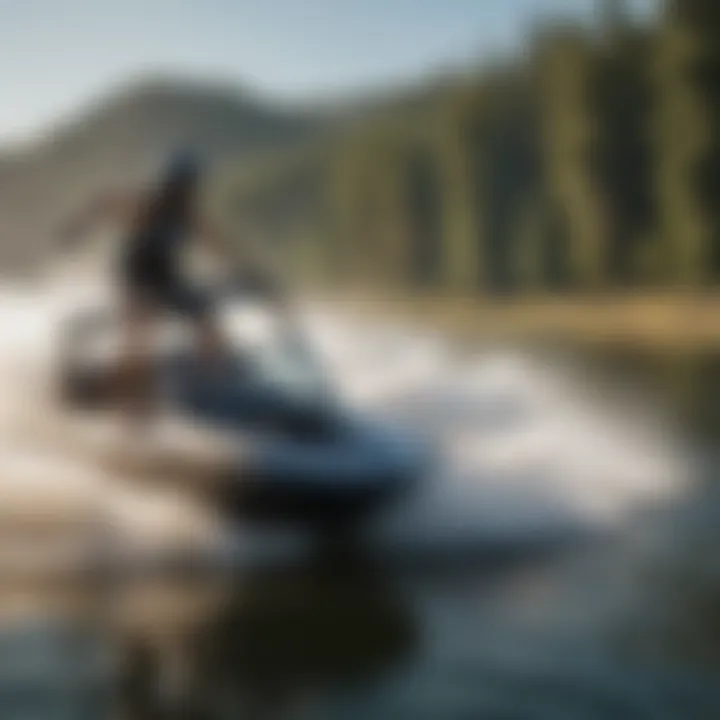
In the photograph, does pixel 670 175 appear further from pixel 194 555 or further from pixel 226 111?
pixel 194 555

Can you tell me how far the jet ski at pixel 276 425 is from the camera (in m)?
2.34

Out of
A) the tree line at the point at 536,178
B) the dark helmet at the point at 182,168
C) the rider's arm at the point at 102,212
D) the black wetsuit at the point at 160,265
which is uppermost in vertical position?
the tree line at the point at 536,178

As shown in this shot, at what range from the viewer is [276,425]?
244cm

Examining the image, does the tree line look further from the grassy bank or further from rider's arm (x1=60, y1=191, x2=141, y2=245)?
rider's arm (x1=60, y1=191, x2=141, y2=245)

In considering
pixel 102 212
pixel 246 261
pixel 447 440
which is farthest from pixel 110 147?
pixel 447 440

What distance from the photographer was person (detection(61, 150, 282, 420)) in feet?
7.64

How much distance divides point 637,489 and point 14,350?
110cm

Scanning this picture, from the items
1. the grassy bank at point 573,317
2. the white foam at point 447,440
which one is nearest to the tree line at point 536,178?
the grassy bank at point 573,317

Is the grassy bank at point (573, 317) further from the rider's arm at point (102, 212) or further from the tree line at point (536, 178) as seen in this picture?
the rider's arm at point (102, 212)

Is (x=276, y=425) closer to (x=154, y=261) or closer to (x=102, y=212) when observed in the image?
(x=154, y=261)

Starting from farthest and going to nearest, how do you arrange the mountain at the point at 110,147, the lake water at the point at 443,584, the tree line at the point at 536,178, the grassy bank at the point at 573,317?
the grassy bank at the point at 573,317
the tree line at the point at 536,178
the mountain at the point at 110,147
the lake water at the point at 443,584

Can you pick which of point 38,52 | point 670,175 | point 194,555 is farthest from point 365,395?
point 670,175

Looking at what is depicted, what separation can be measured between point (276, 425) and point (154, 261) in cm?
33

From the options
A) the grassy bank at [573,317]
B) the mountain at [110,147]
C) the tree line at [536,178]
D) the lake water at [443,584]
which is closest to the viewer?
the lake water at [443,584]
